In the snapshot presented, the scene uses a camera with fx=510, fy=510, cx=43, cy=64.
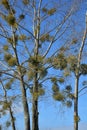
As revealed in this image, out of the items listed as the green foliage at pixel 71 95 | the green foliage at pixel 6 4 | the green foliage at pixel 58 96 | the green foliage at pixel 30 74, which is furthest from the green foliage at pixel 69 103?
the green foliage at pixel 6 4

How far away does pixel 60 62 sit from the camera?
24.3 meters

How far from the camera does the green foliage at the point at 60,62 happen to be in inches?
953

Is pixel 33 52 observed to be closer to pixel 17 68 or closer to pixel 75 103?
pixel 17 68

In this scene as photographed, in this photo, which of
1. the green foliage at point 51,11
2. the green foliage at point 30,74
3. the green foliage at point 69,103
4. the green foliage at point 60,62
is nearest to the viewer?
the green foliage at point 30,74

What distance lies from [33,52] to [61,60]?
5.06 feet

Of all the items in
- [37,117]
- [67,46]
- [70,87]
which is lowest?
[37,117]

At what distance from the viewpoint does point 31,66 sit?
936 inches

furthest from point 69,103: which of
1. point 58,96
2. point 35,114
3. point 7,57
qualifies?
point 7,57

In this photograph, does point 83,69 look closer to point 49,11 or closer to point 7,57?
point 49,11

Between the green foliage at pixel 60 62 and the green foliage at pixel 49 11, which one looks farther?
the green foliage at pixel 49 11

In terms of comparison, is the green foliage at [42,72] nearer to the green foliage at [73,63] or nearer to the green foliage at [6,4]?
the green foliage at [73,63]

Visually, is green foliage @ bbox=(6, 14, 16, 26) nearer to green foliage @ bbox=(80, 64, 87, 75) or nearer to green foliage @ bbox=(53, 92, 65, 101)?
green foliage @ bbox=(53, 92, 65, 101)

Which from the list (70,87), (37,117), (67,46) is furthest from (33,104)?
(67,46)

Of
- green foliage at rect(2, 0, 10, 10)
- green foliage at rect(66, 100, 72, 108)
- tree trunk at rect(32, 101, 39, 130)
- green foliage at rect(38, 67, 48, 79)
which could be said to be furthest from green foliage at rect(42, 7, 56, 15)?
tree trunk at rect(32, 101, 39, 130)
